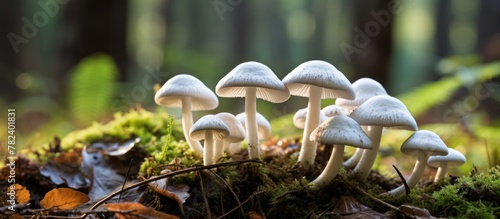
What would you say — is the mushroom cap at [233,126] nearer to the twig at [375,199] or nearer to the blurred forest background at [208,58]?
the twig at [375,199]

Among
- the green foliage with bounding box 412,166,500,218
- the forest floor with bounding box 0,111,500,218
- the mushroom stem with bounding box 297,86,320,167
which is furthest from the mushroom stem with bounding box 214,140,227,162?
the green foliage with bounding box 412,166,500,218

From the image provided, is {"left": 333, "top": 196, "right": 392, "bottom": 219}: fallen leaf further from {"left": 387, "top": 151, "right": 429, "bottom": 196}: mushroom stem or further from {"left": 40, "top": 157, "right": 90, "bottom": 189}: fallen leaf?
{"left": 40, "top": 157, "right": 90, "bottom": 189}: fallen leaf

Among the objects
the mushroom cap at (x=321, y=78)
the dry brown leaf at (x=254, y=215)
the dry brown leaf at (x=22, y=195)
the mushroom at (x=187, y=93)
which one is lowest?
the dry brown leaf at (x=254, y=215)

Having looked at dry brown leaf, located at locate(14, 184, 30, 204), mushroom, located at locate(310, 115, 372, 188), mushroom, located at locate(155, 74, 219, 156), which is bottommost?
dry brown leaf, located at locate(14, 184, 30, 204)

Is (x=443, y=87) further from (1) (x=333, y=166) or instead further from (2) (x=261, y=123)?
(1) (x=333, y=166)

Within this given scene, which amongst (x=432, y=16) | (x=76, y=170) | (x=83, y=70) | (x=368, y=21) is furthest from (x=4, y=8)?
(x=432, y=16)

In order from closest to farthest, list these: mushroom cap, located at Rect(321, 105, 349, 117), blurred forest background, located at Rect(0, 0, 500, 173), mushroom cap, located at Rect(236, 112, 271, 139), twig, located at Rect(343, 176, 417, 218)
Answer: twig, located at Rect(343, 176, 417, 218), mushroom cap, located at Rect(321, 105, 349, 117), mushroom cap, located at Rect(236, 112, 271, 139), blurred forest background, located at Rect(0, 0, 500, 173)

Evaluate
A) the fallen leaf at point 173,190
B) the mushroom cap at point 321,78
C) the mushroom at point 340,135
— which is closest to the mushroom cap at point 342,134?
the mushroom at point 340,135

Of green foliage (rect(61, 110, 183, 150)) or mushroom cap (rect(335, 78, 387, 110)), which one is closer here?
mushroom cap (rect(335, 78, 387, 110))

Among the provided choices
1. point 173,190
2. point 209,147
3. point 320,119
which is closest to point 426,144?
point 320,119
